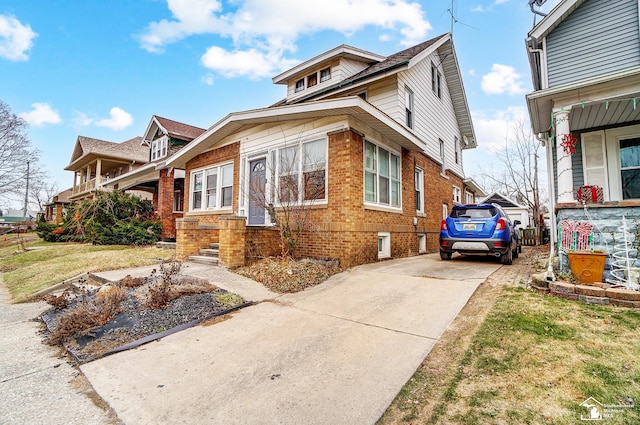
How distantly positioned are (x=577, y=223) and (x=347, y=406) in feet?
17.9

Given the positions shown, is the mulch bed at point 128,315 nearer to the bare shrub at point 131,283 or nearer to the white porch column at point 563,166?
the bare shrub at point 131,283

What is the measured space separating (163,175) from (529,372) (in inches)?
633

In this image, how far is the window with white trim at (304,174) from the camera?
761 cm

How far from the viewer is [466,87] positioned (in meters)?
15.0

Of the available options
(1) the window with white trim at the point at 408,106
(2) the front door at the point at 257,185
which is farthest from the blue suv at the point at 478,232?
(2) the front door at the point at 257,185

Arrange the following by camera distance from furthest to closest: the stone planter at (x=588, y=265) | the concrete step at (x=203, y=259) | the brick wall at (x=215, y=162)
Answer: the brick wall at (x=215, y=162) < the concrete step at (x=203, y=259) < the stone planter at (x=588, y=265)

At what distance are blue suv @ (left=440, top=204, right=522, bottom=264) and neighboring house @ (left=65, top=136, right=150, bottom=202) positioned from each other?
25624 millimetres

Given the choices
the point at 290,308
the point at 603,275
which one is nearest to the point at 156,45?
the point at 290,308

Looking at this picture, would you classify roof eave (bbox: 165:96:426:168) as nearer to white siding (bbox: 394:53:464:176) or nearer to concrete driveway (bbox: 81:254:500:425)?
white siding (bbox: 394:53:464:176)

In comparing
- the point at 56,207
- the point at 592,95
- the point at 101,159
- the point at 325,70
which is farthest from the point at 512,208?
the point at 56,207

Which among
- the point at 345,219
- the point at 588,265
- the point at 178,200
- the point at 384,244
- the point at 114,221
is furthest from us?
the point at 178,200

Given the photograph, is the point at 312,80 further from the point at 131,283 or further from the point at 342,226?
the point at 131,283

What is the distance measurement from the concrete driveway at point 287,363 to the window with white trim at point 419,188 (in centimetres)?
631

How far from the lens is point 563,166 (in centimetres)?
A: 584
